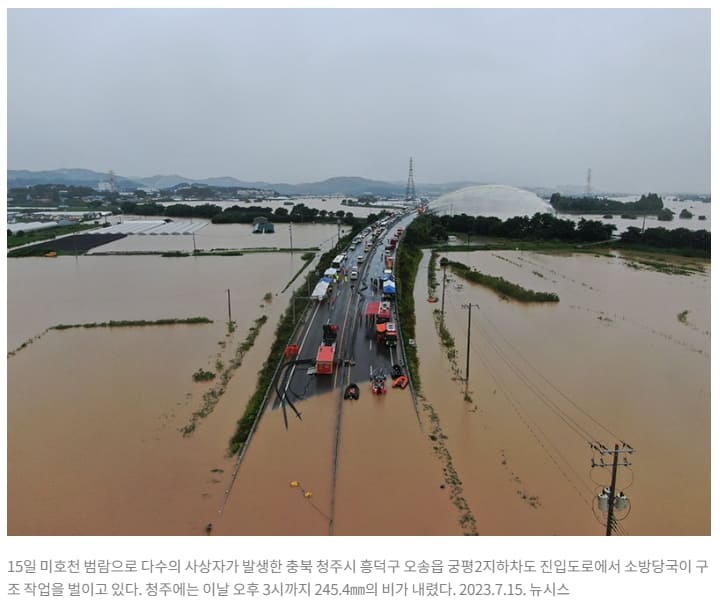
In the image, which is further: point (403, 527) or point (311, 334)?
point (311, 334)

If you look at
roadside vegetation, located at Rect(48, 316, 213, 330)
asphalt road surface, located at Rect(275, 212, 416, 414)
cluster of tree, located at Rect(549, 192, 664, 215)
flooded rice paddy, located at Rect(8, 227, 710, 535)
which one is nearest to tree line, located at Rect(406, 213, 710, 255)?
asphalt road surface, located at Rect(275, 212, 416, 414)

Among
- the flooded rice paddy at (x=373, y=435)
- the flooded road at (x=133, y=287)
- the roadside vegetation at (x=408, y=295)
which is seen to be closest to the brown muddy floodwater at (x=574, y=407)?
the flooded rice paddy at (x=373, y=435)

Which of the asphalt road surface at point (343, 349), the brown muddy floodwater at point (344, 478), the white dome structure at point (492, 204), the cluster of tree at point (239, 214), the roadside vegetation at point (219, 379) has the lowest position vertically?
the brown muddy floodwater at point (344, 478)

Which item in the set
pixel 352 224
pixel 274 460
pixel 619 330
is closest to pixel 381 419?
pixel 274 460

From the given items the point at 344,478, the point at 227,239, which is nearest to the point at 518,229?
the point at 227,239

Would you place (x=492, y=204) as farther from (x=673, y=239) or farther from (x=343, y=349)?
(x=343, y=349)

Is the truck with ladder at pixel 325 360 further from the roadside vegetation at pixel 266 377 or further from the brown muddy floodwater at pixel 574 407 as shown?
the brown muddy floodwater at pixel 574 407

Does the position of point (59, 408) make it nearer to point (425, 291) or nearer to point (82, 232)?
point (425, 291)
